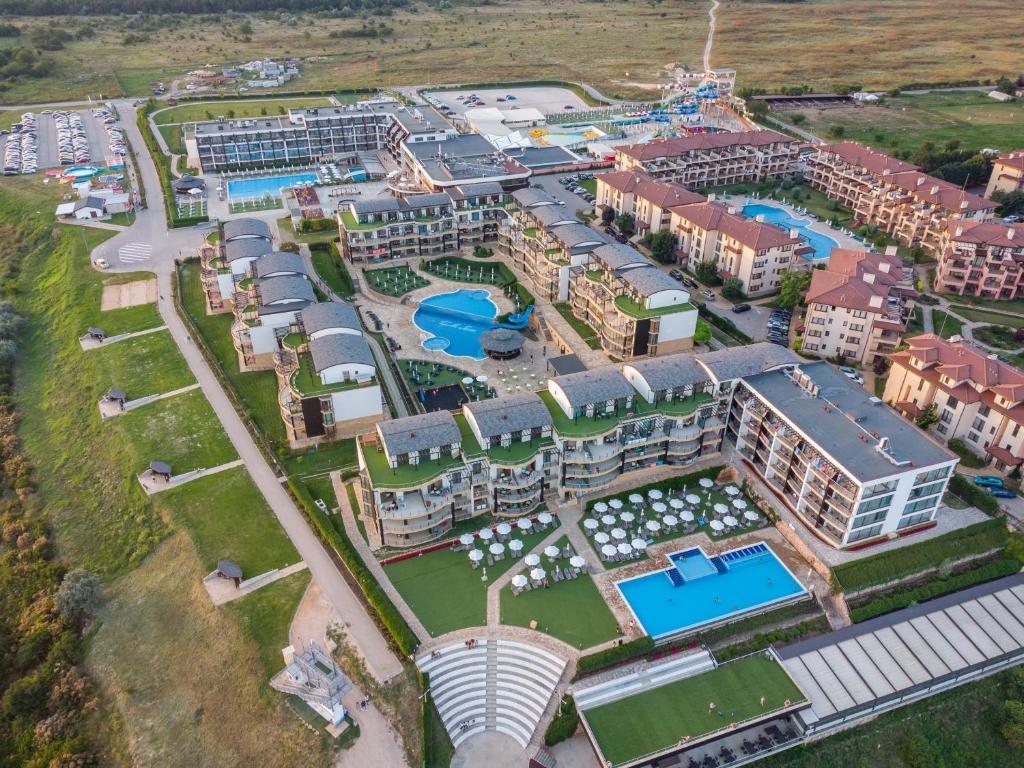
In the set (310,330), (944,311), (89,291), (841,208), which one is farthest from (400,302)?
(841,208)

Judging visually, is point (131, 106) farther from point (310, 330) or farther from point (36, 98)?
point (310, 330)

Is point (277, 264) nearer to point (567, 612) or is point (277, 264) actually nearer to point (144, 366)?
point (144, 366)

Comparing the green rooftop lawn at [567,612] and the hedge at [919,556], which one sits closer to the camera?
the green rooftop lawn at [567,612]

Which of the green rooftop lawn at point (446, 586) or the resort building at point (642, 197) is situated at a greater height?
the resort building at point (642, 197)

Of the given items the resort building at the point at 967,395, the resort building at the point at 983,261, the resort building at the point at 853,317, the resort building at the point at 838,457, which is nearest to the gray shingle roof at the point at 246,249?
the resort building at the point at 838,457

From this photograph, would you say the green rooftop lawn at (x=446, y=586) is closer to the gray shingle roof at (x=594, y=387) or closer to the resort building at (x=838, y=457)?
the gray shingle roof at (x=594, y=387)

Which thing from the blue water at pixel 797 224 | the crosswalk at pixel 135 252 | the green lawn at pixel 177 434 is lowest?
the green lawn at pixel 177 434

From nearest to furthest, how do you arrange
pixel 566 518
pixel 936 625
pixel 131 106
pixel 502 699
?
pixel 502 699, pixel 936 625, pixel 566 518, pixel 131 106

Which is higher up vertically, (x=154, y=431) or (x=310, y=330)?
(x=310, y=330)
